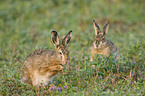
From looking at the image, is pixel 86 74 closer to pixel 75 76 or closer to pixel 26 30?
pixel 75 76

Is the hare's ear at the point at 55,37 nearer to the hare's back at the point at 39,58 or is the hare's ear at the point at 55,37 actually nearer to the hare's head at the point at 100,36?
the hare's back at the point at 39,58

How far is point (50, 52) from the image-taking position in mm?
5965

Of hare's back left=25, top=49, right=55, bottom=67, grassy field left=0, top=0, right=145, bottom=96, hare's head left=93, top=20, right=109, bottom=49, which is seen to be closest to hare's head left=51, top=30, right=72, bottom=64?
hare's back left=25, top=49, right=55, bottom=67

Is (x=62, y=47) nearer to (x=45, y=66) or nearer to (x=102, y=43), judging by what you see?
(x=45, y=66)

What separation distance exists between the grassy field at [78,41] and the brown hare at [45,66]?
226mm

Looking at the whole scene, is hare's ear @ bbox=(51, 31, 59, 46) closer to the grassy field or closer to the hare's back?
the hare's back

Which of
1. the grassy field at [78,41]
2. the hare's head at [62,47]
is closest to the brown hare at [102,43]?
the grassy field at [78,41]

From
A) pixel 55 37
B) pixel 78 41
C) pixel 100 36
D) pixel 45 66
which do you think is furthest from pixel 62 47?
pixel 78 41

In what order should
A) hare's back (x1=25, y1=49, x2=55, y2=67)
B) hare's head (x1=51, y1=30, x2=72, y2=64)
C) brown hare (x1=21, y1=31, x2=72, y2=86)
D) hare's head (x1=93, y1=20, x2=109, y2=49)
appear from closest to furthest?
1. hare's head (x1=51, y1=30, x2=72, y2=64)
2. brown hare (x1=21, y1=31, x2=72, y2=86)
3. hare's back (x1=25, y1=49, x2=55, y2=67)
4. hare's head (x1=93, y1=20, x2=109, y2=49)

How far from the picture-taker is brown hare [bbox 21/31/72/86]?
567cm

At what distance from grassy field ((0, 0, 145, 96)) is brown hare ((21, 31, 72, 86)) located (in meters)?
0.23

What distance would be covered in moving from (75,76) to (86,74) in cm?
28

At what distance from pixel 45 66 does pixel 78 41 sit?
351cm

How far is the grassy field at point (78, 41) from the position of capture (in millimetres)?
5523
